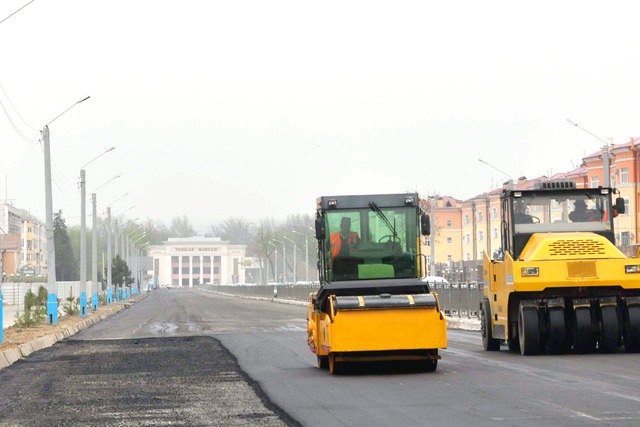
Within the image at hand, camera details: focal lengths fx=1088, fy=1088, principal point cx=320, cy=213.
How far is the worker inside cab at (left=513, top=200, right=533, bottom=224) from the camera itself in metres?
22.1

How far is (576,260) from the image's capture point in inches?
814

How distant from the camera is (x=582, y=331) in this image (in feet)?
68.6

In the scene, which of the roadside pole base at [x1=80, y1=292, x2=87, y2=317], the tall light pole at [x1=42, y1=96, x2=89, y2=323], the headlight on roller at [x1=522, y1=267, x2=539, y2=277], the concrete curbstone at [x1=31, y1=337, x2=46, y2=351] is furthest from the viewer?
the roadside pole base at [x1=80, y1=292, x2=87, y2=317]

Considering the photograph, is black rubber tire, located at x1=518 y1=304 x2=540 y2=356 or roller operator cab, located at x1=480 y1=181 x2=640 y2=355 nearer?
roller operator cab, located at x1=480 y1=181 x2=640 y2=355

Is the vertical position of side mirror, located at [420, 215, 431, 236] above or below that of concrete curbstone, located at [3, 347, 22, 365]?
above

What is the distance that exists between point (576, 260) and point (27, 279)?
7961 cm

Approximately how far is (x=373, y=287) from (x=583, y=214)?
19.7 feet

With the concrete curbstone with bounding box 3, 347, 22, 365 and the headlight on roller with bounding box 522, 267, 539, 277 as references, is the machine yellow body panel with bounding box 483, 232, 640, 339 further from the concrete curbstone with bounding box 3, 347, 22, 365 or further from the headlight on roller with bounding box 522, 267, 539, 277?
the concrete curbstone with bounding box 3, 347, 22, 365

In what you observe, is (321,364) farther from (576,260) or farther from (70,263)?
(70,263)

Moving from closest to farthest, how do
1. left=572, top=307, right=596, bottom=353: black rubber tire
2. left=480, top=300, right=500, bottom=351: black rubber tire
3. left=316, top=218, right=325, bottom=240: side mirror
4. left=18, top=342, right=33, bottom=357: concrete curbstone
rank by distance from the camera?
left=316, top=218, right=325, bottom=240: side mirror → left=572, top=307, right=596, bottom=353: black rubber tire → left=480, top=300, right=500, bottom=351: black rubber tire → left=18, top=342, right=33, bottom=357: concrete curbstone

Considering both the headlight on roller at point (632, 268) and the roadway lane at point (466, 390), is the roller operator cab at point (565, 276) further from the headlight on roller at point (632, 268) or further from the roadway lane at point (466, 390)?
the roadway lane at point (466, 390)

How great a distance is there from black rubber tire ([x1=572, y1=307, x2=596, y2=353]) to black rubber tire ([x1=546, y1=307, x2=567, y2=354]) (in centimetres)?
24

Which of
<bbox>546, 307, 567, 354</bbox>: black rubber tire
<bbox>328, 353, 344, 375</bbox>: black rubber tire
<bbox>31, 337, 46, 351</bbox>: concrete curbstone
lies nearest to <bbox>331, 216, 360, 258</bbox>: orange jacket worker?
<bbox>328, 353, 344, 375</bbox>: black rubber tire

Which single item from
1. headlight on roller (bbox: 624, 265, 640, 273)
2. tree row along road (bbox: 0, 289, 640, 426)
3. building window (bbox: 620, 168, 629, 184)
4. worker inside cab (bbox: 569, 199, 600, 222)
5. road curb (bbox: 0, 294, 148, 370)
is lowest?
road curb (bbox: 0, 294, 148, 370)
